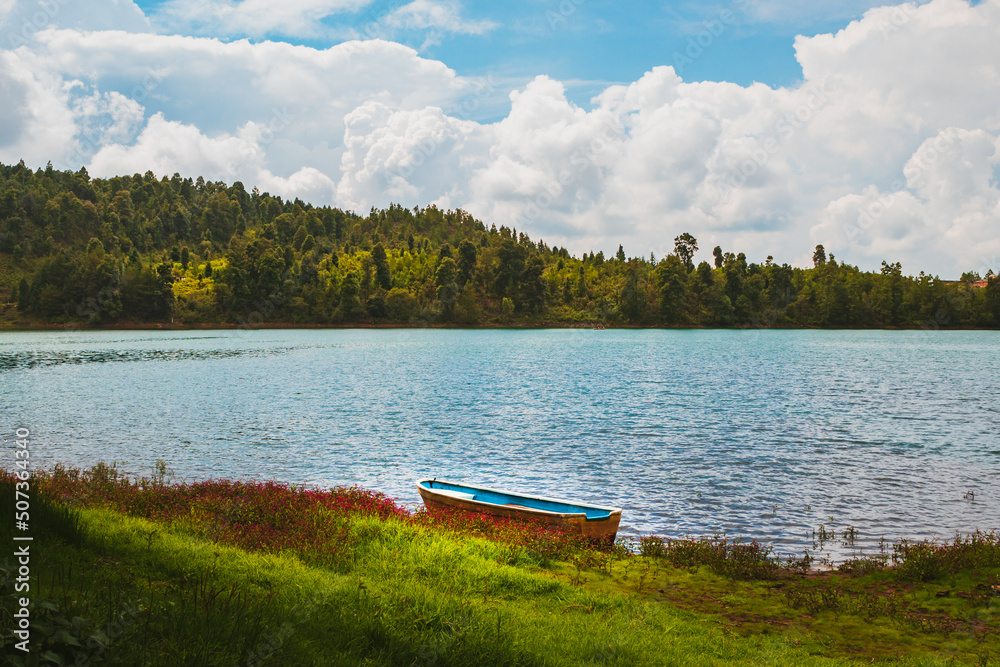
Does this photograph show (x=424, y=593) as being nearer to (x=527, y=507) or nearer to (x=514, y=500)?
(x=527, y=507)

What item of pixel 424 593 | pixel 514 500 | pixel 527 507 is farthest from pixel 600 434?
pixel 424 593

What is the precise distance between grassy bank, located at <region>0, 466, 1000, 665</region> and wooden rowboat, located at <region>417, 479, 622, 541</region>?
0.51m

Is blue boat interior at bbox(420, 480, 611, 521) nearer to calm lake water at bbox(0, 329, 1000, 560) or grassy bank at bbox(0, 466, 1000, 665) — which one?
grassy bank at bbox(0, 466, 1000, 665)

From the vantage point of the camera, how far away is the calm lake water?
21.8m

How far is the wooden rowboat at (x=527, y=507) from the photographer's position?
604 inches

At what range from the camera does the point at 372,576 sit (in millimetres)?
10344

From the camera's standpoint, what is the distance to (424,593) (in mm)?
9188

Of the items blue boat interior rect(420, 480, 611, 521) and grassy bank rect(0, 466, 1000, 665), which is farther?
blue boat interior rect(420, 480, 611, 521)

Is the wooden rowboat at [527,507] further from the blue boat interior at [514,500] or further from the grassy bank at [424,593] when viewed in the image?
the grassy bank at [424,593]

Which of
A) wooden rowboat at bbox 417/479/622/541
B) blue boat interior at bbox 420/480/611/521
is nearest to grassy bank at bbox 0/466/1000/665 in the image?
wooden rowboat at bbox 417/479/622/541

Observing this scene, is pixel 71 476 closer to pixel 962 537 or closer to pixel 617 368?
pixel 962 537

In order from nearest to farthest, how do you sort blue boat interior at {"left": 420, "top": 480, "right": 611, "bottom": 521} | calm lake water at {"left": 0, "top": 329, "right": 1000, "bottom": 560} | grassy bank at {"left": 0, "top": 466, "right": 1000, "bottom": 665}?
grassy bank at {"left": 0, "top": 466, "right": 1000, "bottom": 665} < blue boat interior at {"left": 420, "top": 480, "right": 611, "bottom": 521} < calm lake water at {"left": 0, "top": 329, "right": 1000, "bottom": 560}

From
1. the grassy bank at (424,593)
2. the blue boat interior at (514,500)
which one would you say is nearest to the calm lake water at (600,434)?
the blue boat interior at (514,500)

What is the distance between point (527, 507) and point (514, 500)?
1.07 m
